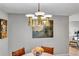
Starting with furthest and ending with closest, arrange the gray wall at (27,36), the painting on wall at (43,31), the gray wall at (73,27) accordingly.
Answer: the gray wall at (73,27) → the painting on wall at (43,31) → the gray wall at (27,36)

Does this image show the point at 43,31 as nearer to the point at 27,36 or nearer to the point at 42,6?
the point at 27,36

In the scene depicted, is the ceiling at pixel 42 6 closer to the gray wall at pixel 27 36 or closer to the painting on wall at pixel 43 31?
the gray wall at pixel 27 36

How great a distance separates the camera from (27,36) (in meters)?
7.10

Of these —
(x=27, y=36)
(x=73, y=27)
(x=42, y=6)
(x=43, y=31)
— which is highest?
(x=42, y=6)

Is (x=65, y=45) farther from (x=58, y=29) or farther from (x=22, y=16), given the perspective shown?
(x=22, y=16)

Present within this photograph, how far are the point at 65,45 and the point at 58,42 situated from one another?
16.1 inches

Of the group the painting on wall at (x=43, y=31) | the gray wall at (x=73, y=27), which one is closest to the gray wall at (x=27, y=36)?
the painting on wall at (x=43, y=31)

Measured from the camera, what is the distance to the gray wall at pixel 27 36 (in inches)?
276

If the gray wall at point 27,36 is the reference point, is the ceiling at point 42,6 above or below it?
above

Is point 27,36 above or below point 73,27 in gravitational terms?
below

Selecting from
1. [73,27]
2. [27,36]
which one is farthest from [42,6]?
[73,27]

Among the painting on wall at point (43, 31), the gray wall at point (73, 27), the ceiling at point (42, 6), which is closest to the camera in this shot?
the ceiling at point (42, 6)

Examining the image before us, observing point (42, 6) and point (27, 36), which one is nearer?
point (42, 6)

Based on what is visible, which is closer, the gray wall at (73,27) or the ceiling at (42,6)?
the ceiling at (42,6)
